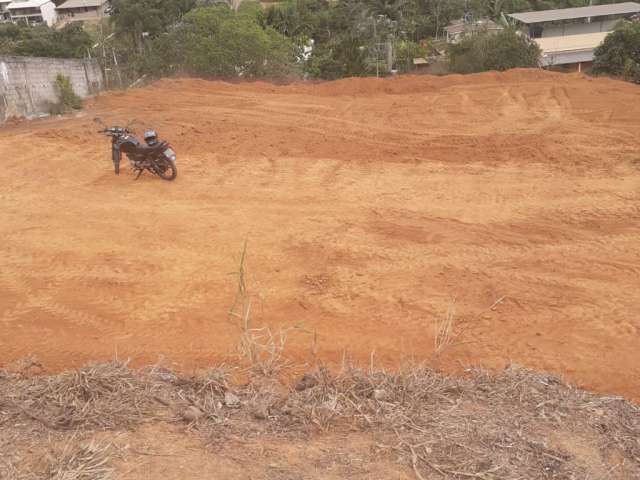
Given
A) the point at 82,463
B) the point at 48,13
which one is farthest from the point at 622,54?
the point at 48,13

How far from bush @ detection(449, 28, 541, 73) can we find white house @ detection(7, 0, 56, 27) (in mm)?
50644

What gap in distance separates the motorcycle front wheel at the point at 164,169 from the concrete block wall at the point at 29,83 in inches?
Answer: 243

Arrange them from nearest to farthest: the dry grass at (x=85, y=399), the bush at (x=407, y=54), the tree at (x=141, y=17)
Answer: the dry grass at (x=85, y=399), the bush at (x=407, y=54), the tree at (x=141, y=17)

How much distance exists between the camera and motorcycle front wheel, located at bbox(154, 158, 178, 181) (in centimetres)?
820

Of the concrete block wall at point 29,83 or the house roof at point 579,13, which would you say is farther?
the house roof at point 579,13

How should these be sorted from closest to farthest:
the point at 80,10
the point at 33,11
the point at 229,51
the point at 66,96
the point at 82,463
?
the point at 82,463 → the point at 66,96 → the point at 229,51 → the point at 33,11 → the point at 80,10

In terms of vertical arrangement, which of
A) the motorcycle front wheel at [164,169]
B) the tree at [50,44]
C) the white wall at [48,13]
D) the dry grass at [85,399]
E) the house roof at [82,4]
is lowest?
the dry grass at [85,399]

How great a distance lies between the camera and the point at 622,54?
16.4 meters

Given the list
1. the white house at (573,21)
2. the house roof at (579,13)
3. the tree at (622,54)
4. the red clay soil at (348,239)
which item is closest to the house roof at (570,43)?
the white house at (573,21)

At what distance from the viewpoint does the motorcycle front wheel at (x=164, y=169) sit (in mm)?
8203

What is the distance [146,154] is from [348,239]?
3.84 metres

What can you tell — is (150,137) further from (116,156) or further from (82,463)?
(82,463)

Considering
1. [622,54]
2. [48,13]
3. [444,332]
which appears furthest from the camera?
[48,13]

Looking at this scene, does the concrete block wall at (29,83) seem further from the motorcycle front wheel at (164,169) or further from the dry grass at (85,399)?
the dry grass at (85,399)
